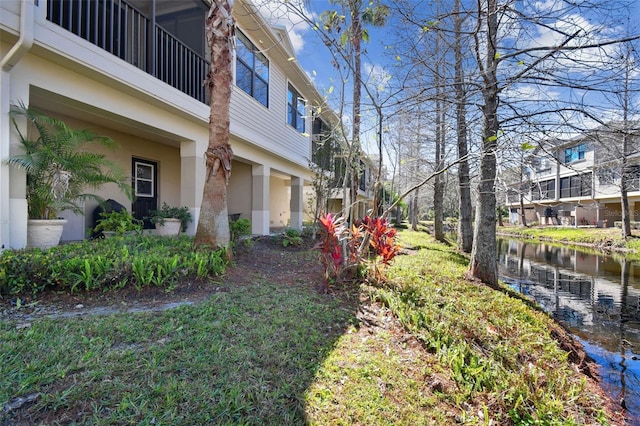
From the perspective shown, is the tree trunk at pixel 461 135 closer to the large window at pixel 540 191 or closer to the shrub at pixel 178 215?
the large window at pixel 540 191

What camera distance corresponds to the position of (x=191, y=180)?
7.37m

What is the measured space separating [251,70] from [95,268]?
7280mm

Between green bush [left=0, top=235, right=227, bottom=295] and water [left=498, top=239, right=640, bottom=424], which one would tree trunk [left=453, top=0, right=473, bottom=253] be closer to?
water [left=498, top=239, right=640, bottom=424]

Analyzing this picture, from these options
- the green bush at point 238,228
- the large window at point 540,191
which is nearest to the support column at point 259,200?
the green bush at point 238,228

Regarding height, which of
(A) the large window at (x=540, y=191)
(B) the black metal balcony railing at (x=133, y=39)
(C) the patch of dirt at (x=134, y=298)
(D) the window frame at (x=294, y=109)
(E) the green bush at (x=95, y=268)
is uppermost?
(D) the window frame at (x=294, y=109)

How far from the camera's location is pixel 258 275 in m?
5.46

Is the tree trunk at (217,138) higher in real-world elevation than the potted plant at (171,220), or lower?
higher

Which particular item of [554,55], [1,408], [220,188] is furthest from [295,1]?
[1,408]

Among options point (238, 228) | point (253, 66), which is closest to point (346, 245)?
point (238, 228)

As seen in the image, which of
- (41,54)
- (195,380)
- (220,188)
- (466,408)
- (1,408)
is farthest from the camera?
(220,188)

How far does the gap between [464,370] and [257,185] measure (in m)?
8.22

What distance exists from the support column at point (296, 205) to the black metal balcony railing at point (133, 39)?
19.8 ft

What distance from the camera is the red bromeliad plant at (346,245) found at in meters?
5.17

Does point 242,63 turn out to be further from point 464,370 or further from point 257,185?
point 464,370
